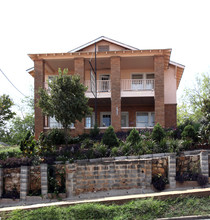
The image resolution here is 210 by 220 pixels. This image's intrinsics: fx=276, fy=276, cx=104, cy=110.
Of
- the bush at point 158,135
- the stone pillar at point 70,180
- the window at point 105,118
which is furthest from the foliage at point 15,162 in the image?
the window at point 105,118

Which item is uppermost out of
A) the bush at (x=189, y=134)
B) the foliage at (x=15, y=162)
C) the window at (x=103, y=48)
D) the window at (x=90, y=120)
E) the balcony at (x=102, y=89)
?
the window at (x=103, y=48)

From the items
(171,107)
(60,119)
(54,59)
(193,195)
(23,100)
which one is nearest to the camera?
(193,195)

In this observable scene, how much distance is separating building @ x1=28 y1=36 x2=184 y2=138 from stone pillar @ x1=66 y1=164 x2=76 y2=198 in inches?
277

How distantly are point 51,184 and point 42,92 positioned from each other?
549 cm

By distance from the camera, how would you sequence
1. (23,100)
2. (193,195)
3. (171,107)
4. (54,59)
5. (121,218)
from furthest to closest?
(23,100) → (171,107) → (54,59) → (193,195) → (121,218)

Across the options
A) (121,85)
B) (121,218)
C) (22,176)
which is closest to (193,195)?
(121,218)

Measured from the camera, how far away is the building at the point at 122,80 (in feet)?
60.4

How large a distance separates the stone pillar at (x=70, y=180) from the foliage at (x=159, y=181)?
319cm

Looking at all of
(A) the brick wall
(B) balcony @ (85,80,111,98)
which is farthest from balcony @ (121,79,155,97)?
(A) the brick wall

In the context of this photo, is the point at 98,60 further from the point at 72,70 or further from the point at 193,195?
the point at 193,195

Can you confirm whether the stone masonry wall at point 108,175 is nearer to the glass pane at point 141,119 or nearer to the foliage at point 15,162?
the foliage at point 15,162

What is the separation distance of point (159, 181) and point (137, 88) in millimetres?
10257

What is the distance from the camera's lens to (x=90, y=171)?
1116 centimetres

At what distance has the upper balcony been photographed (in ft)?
60.8
